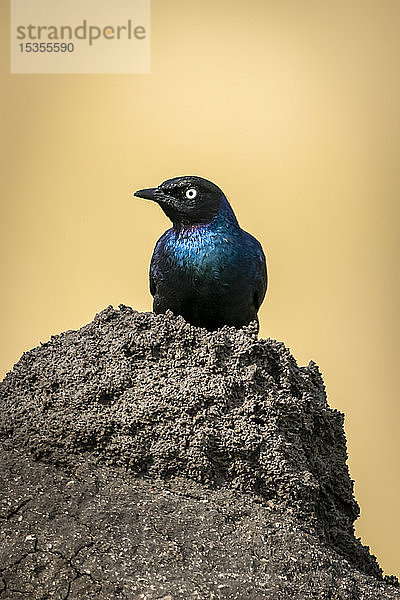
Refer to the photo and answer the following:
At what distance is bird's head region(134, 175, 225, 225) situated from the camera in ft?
8.19

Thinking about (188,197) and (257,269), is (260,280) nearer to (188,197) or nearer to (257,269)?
(257,269)

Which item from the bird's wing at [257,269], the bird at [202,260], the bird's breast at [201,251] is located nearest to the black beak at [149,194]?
the bird at [202,260]

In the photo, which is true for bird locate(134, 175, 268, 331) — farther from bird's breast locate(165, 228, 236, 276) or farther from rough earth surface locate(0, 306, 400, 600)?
rough earth surface locate(0, 306, 400, 600)

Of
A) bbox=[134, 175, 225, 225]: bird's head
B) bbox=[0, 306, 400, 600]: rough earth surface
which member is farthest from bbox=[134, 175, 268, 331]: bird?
bbox=[0, 306, 400, 600]: rough earth surface

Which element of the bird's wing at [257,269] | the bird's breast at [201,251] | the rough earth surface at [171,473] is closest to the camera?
the rough earth surface at [171,473]

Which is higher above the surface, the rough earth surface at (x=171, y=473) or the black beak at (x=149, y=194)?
the black beak at (x=149, y=194)

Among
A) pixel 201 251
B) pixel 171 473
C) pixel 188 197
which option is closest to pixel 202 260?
pixel 201 251

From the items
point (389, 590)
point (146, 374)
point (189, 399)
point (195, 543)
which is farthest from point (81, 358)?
point (389, 590)

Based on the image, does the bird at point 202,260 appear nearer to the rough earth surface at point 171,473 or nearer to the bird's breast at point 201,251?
the bird's breast at point 201,251

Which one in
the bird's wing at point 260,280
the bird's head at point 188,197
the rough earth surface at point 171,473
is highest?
the bird's head at point 188,197

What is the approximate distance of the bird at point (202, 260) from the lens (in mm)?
2469

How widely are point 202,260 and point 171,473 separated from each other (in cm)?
68

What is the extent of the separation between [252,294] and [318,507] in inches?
27.6

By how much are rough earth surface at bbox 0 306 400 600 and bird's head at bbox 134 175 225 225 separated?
363mm
